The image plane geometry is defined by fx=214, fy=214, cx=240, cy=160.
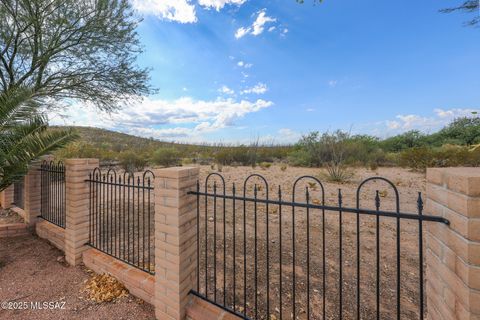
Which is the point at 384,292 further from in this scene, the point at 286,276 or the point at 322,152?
the point at 322,152

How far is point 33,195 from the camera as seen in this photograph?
4.64m

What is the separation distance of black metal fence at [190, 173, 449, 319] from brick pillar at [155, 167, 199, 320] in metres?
0.14

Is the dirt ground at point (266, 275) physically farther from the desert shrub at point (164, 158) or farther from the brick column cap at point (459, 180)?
the desert shrub at point (164, 158)

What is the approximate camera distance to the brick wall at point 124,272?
8.86 feet

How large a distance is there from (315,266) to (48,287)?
3.81 meters

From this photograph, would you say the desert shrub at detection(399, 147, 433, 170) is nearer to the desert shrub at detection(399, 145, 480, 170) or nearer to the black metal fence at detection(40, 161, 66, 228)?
the desert shrub at detection(399, 145, 480, 170)

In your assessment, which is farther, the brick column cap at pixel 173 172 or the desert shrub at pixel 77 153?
the desert shrub at pixel 77 153

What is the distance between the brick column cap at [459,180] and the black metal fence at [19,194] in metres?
7.85

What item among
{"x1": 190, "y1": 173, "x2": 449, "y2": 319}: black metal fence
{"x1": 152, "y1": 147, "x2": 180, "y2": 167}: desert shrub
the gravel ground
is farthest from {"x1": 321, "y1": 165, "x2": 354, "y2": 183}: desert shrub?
{"x1": 152, "y1": 147, "x2": 180, "y2": 167}: desert shrub

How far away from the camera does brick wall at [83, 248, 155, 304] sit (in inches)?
106

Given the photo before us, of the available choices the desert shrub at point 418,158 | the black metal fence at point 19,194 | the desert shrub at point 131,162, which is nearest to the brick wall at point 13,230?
the black metal fence at point 19,194

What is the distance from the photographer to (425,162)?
11.9m

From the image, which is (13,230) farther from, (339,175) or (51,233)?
(339,175)

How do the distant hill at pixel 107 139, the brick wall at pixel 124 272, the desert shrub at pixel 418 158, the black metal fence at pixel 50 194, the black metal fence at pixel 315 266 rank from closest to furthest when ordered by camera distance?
the black metal fence at pixel 315 266, the brick wall at pixel 124 272, the black metal fence at pixel 50 194, the desert shrub at pixel 418 158, the distant hill at pixel 107 139
